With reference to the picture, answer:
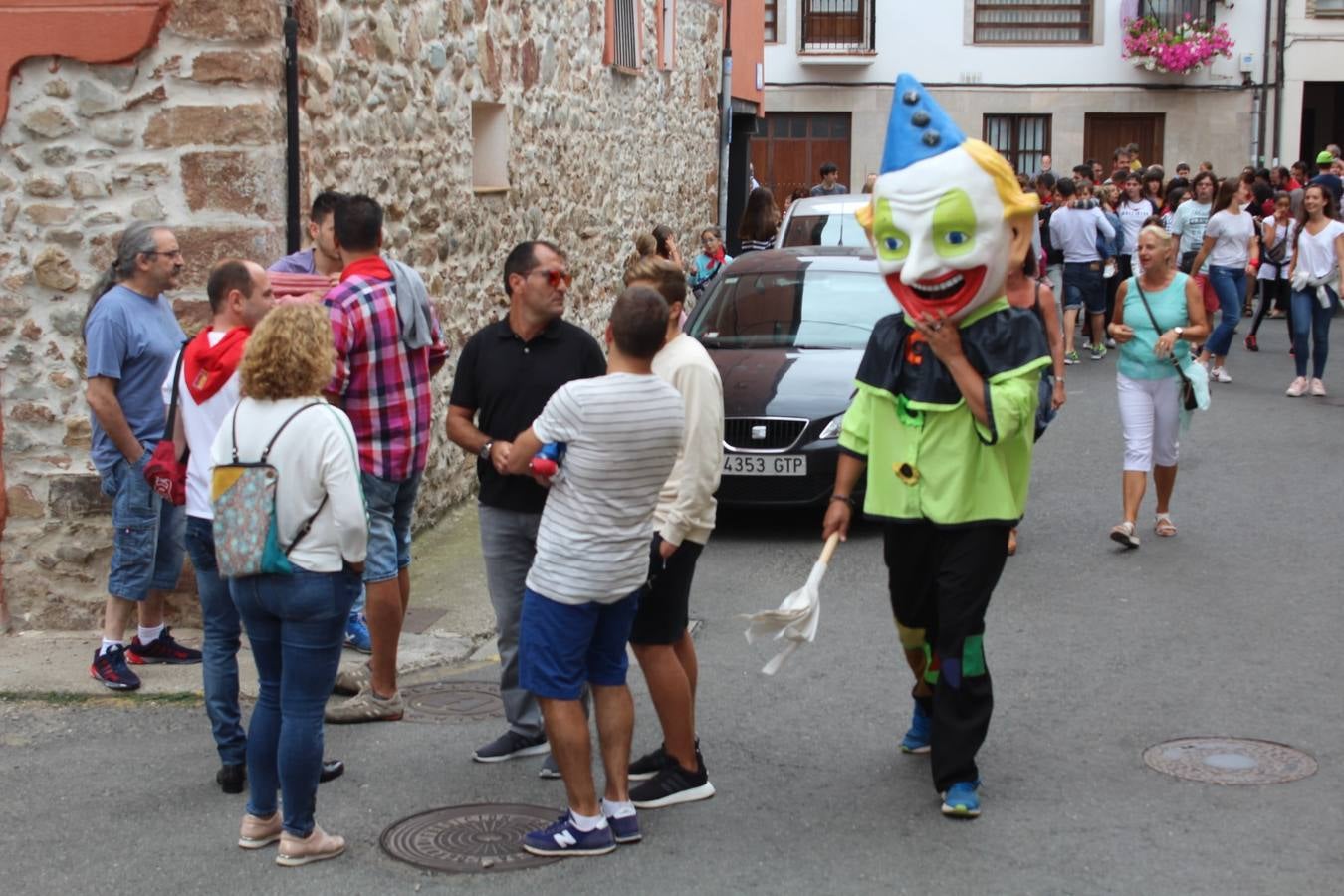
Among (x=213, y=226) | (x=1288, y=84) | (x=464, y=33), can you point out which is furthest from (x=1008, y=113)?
(x=213, y=226)

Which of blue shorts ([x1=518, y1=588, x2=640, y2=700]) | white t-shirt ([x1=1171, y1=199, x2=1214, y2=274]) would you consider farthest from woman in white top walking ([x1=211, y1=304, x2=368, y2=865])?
white t-shirt ([x1=1171, y1=199, x2=1214, y2=274])

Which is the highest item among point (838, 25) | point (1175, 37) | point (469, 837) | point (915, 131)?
point (838, 25)

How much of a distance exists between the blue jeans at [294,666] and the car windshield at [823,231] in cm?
1198

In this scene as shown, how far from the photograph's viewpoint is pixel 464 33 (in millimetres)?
10438

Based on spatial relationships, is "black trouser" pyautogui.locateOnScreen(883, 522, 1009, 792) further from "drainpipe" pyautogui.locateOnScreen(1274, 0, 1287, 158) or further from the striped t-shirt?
"drainpipe" pyautogui.locateOnScreen(1274, 0, 1287, 158)

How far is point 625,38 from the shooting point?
1535 cm

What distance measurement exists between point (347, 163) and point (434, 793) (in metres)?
3.84

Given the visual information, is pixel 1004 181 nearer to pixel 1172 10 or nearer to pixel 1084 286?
pixel 1084 286

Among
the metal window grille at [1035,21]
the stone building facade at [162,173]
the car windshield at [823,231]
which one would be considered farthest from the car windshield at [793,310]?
the metal window grille at [1035,21]

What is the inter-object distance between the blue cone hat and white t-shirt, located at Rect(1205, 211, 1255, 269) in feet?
36.5

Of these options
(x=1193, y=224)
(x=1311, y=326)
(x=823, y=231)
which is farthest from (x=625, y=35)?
(x=1193, y=224)

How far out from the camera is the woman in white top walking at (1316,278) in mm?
14492

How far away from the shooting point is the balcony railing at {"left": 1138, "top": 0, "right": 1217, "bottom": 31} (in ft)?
116

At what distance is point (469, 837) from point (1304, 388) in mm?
11778
